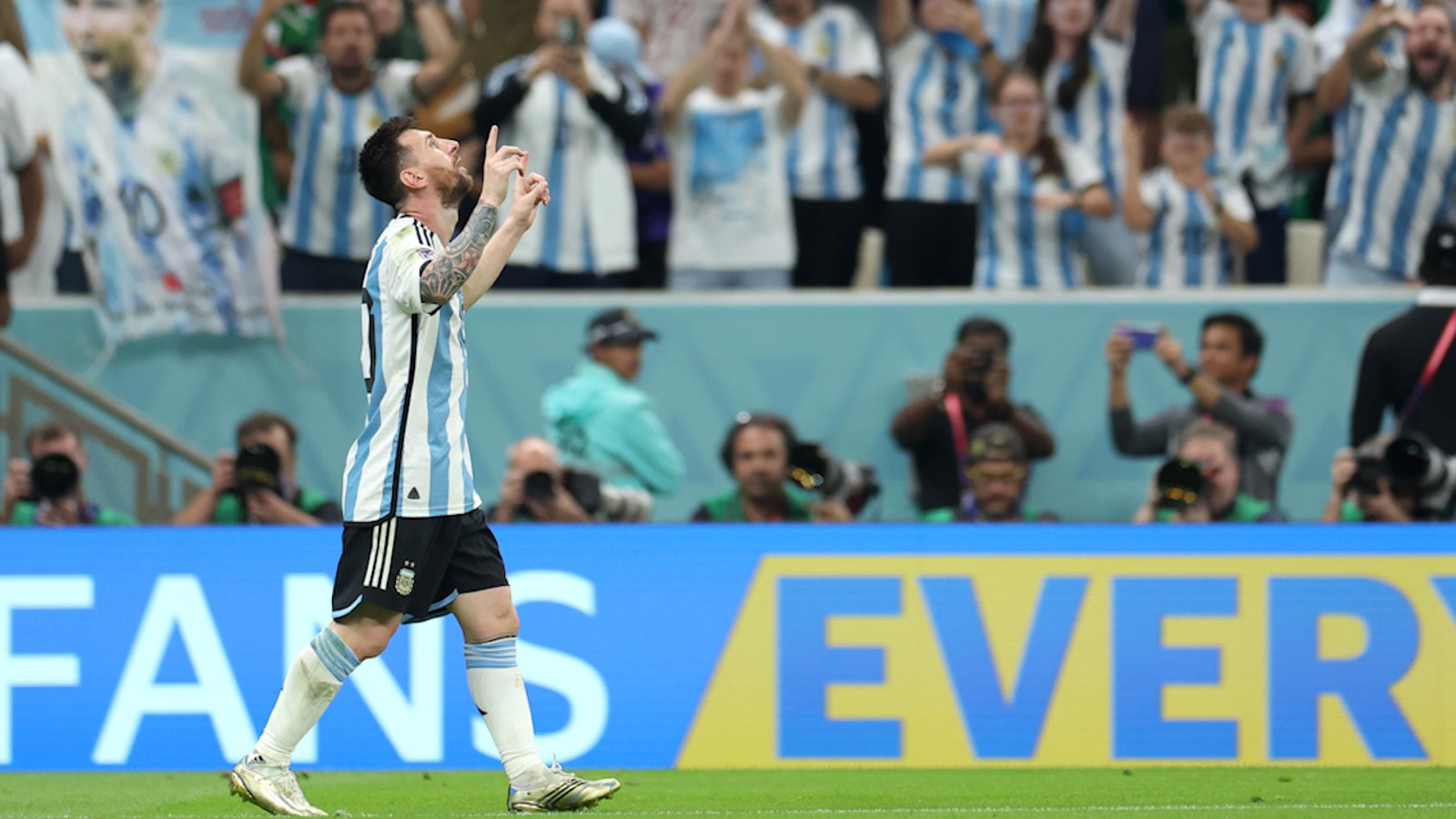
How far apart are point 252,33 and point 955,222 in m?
3.46

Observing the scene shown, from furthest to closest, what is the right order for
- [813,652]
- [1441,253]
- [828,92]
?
[828,92]
[1441,253]
[813,652]

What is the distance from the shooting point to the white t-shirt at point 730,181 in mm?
9922

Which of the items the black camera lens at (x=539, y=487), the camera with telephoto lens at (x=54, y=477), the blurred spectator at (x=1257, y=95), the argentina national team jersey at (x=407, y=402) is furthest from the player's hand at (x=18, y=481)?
the blurred spectator at (x=1257, y=95)

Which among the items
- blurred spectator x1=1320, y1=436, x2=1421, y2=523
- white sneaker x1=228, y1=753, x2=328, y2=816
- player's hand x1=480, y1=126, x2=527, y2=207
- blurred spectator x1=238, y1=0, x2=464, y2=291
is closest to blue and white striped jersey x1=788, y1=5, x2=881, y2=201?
blurred spectator x1=238, y1=0, x2=464, y2=291

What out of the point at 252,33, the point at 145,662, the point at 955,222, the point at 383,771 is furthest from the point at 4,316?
the point at 955,222

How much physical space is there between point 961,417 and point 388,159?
410cm

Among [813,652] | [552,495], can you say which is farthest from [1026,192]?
[813,652]

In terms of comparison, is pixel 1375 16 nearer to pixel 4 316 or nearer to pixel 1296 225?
pixel 1296 225

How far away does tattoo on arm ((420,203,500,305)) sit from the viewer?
506 cm

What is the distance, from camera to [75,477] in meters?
7.96

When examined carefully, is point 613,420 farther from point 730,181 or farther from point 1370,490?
point 1370,490

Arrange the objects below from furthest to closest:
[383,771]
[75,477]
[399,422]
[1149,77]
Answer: [1149,77] → [75,477] → [383,771] → [399,422]

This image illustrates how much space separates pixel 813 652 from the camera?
715 cm

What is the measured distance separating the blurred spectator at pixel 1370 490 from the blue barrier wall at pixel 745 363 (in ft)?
6.57
